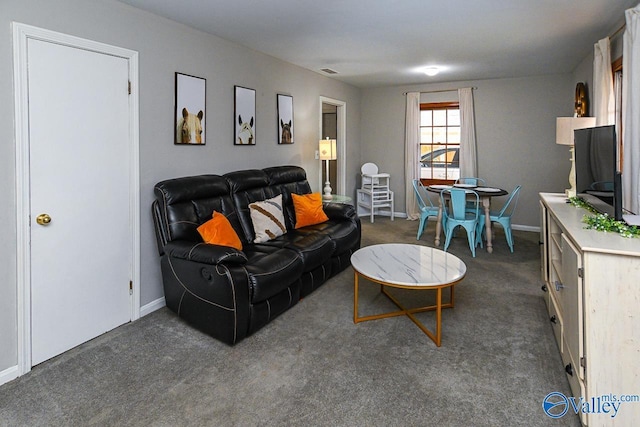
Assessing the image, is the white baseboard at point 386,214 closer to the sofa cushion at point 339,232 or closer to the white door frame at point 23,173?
the sofa cushion at point 339,232

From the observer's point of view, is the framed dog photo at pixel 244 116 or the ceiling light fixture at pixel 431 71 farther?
the ceiling light fixture at pixel 431 71

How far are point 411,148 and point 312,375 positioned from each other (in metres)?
5.52

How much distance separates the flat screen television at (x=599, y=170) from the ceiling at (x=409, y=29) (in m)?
1.13

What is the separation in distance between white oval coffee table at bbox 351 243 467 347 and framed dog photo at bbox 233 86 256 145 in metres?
1.86

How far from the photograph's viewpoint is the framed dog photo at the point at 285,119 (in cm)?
490

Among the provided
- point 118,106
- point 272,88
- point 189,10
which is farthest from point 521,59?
point 118,106

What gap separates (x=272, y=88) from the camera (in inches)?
187

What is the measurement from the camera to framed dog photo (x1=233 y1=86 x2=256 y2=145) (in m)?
4.15

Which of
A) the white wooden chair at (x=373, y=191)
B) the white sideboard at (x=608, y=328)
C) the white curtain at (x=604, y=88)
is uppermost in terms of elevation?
the white curtain at (x=604, y=88)

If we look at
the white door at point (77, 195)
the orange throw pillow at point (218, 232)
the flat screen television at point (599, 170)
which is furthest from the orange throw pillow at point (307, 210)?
the flat screen television at point (599, 170)

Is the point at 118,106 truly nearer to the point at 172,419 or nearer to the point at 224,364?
the point at 224,364

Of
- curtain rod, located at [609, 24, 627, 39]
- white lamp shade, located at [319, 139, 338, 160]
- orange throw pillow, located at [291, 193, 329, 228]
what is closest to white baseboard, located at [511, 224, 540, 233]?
white lamp shade, located at [319, 139, 338, 160]

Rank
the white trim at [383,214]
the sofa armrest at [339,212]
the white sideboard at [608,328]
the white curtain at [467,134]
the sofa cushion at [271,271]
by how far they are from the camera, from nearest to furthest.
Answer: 1. the white sideboard at [608,328]
2. the sofa cushion at [271,271]
3. the sofa armrest at [339,212]
4. the white curtain at [467,134]
5. the white trim at [383,214]

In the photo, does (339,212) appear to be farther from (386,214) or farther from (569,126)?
(386,214)
